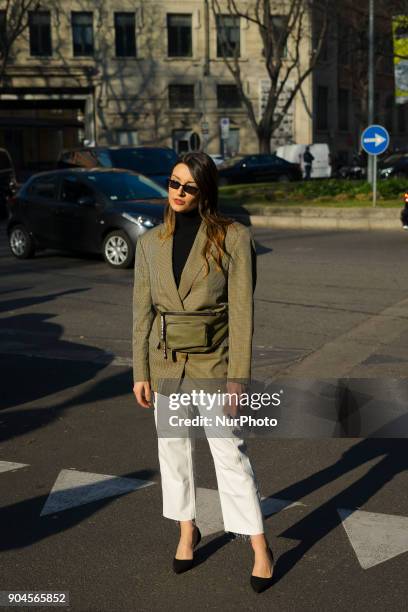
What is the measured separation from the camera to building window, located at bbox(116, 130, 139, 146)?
51.8 meters

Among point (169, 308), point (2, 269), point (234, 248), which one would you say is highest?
point (234, 248)

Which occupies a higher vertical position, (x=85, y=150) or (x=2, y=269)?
(x=85, y=150)

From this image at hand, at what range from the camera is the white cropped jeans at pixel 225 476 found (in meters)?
3.86

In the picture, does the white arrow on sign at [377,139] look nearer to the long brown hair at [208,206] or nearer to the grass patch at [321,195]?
A: the grass patch at [321,195]

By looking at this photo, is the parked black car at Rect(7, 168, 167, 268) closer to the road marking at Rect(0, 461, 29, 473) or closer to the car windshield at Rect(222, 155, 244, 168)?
the road marking at Rect(0, 461, 29, 473)

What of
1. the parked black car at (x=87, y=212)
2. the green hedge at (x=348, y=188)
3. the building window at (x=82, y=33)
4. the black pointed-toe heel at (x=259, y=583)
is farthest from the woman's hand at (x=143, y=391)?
the building window at (x=82, y=33)

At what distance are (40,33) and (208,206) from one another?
4909cm

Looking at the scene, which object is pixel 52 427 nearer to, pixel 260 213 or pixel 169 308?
pixel 169 308

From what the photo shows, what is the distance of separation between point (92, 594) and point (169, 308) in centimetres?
120

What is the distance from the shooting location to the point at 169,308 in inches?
A: 151

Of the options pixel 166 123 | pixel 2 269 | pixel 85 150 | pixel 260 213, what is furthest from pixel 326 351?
pixel 166 123

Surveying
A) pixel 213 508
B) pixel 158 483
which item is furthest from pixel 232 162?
pixel 213 508

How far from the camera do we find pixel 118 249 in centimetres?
1473

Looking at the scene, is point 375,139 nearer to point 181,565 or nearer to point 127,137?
point 181,565
